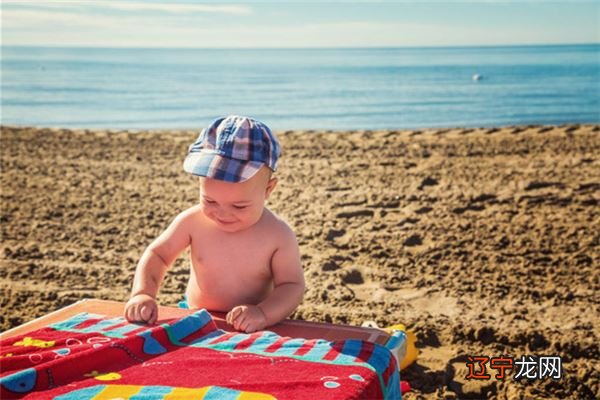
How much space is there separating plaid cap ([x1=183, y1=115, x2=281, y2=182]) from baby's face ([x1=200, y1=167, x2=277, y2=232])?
4 centimetres

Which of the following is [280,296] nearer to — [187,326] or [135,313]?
[187,326]

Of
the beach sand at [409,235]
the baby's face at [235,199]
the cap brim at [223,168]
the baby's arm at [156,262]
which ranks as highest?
the cap brim at [223,168]

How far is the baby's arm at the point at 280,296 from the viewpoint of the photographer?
2.41m

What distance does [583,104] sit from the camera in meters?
18.6

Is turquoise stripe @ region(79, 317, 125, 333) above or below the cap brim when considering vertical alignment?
below

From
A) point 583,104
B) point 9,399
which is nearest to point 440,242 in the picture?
point 9,399

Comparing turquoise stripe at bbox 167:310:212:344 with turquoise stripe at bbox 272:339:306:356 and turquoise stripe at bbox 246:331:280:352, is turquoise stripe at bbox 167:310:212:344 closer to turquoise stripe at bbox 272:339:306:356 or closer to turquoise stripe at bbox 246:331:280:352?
turquoise stripe at bbox 246:331:280:352

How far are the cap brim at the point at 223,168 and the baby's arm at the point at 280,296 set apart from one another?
0.36 metres

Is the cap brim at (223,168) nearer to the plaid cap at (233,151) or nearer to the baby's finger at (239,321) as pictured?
the plaid cap at (233,151)

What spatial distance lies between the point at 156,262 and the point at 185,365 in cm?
72

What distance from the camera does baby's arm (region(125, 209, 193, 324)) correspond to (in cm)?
249

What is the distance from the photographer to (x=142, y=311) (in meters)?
2.41

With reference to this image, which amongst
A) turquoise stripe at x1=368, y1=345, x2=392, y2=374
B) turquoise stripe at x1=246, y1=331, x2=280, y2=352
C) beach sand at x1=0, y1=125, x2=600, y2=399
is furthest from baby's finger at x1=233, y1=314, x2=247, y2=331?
beach sand at x1=0, y1=125, x2=600, y2=399

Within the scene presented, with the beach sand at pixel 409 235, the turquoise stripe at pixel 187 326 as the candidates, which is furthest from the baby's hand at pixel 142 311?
the beach sand at pixel 409 235
